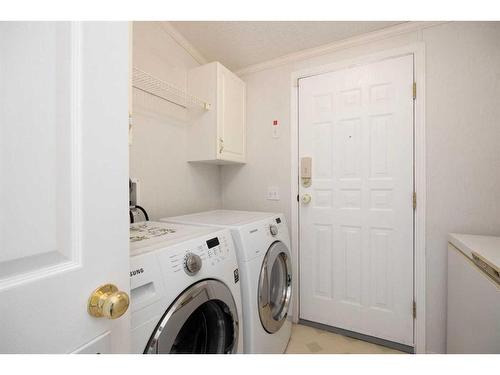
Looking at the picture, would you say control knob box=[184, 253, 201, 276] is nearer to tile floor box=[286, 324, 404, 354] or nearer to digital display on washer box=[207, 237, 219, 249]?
digital display on washer box=[207, 237, 219, 249]

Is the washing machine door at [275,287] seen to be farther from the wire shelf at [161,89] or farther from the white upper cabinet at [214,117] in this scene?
the wire shelf at [161,89]

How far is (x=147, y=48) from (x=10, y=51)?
147cm

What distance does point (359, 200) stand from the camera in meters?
1.77

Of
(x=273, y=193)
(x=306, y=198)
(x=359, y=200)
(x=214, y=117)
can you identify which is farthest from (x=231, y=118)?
(x=359, y=200)

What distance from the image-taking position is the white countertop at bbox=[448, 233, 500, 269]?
1029mm

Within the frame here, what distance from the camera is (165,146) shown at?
1738 millimetres

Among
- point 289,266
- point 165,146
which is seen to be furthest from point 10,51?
point 289,266

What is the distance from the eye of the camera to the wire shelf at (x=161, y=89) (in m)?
1.32

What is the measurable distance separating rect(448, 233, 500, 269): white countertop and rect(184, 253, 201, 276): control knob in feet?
3.89

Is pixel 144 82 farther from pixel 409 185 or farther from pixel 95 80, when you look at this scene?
pixel 409 185

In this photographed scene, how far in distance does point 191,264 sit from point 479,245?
4.74 feet

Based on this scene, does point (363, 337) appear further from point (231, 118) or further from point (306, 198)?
point (231, 118)

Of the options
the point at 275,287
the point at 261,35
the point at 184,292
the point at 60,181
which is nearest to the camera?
the point at 60,181

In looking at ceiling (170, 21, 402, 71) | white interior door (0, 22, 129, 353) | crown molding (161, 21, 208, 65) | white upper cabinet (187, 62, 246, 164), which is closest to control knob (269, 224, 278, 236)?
white upper cabinet (187, 62, 246, 164)
